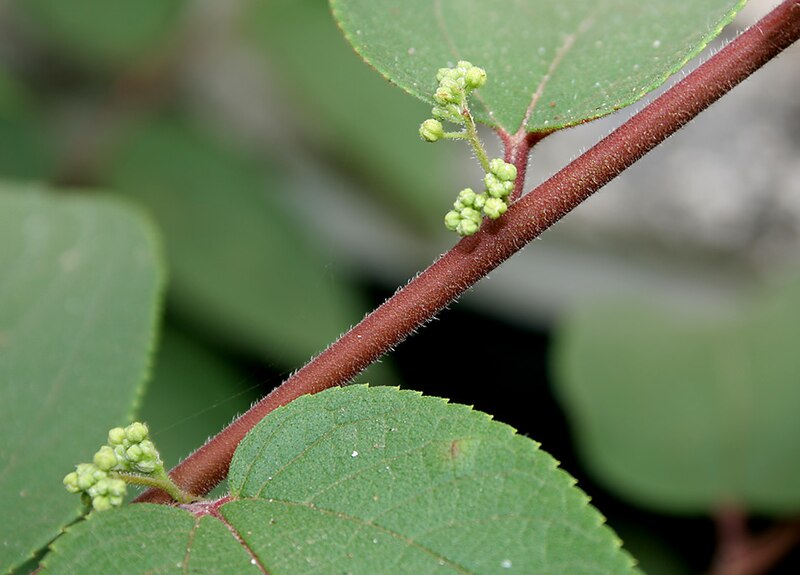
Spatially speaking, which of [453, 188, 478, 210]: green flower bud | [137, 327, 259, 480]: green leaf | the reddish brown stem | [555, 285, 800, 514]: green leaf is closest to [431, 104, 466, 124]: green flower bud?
[453, 188, 478, 210]: green flower bud

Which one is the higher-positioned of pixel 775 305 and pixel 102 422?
pixel 775 305

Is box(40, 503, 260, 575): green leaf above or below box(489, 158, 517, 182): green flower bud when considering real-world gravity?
below

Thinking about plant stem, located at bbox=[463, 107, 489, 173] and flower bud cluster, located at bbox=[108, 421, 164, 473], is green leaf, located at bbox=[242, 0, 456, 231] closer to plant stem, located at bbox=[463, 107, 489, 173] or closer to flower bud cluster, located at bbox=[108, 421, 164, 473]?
plant stem, located at bbox=[463, 107, 489, 173]

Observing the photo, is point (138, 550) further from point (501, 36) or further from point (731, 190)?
point (731, 190)

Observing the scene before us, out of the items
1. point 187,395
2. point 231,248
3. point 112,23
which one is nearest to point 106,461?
point 187,395

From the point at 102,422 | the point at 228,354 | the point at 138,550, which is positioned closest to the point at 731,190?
the point at 228,354

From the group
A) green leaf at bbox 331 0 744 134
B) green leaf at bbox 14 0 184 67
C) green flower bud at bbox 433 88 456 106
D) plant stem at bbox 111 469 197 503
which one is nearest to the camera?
plant stem at bbox 111 469 197 503
